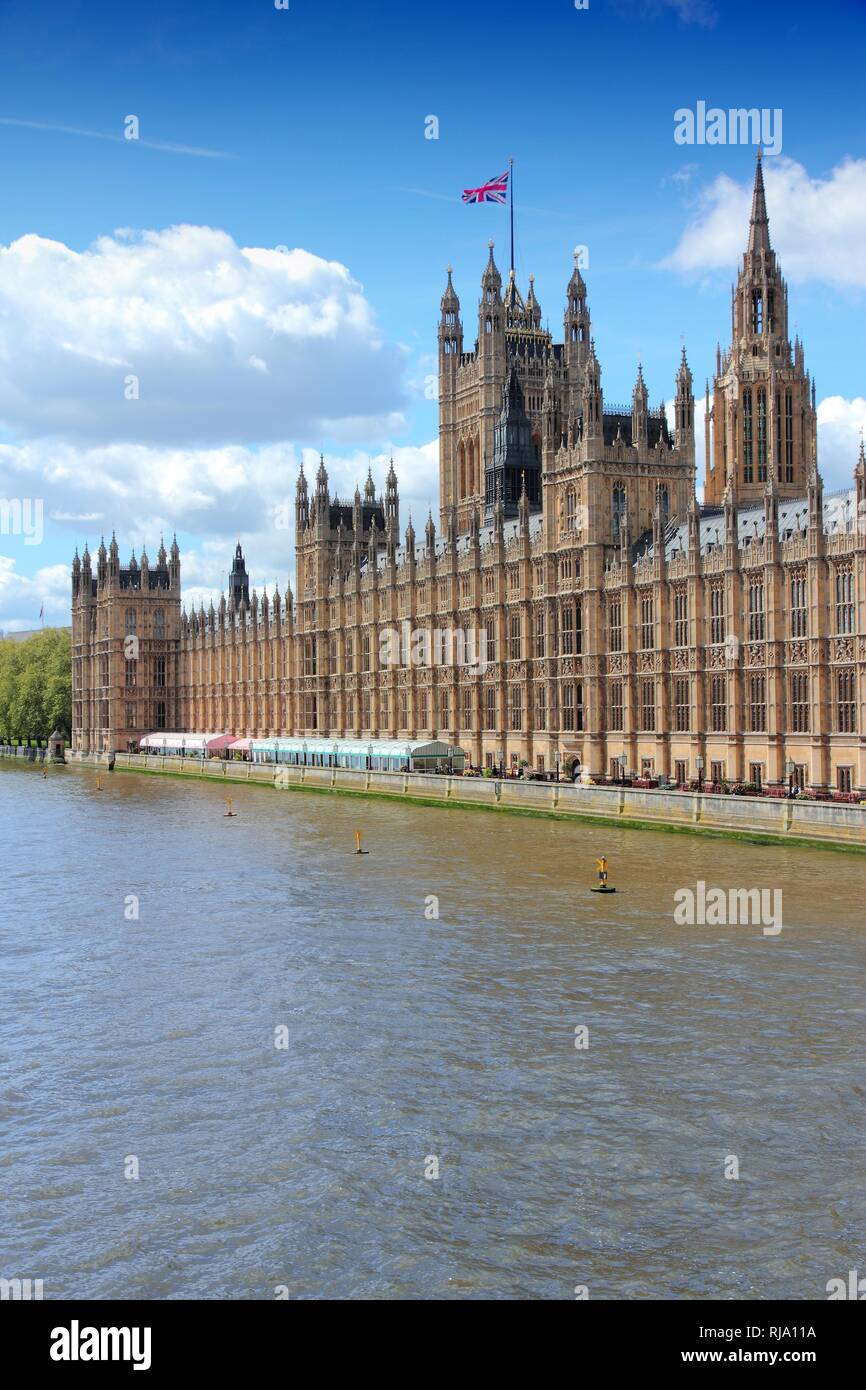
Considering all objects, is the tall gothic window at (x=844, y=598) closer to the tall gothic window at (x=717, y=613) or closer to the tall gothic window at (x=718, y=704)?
the tall gothic window at (x=717, y=613)

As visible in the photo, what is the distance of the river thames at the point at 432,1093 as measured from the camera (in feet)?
60.5

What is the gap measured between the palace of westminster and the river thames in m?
23.4

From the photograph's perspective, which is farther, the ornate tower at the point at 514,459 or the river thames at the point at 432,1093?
the ornate tower at the point at 514,459

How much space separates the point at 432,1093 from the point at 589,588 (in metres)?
64.0

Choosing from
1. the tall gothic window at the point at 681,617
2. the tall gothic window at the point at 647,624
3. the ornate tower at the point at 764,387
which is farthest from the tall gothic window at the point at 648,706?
the ornate tower at the point at 764,387

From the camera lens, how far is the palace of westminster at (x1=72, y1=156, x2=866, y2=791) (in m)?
69.1

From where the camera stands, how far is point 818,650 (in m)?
66.6

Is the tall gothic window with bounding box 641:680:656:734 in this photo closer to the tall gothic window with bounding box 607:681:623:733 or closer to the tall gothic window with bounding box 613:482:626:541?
the tall gothic window with bounding box 607:681:623:733

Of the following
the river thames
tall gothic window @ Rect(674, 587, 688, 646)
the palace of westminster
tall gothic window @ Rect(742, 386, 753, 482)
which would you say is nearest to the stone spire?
the palace of westminster

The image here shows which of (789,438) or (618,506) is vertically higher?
(789,438)

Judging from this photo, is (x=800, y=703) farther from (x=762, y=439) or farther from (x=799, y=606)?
(x=762, y=439)

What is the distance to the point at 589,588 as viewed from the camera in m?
86.5

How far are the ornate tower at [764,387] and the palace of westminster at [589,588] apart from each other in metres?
0.19

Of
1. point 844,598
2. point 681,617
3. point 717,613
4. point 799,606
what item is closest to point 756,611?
point 799,606
